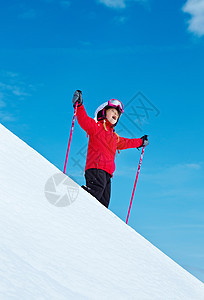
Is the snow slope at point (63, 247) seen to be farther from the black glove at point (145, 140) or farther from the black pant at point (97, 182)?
the black glove at point (145, 140)

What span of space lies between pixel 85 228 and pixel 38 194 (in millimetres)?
462

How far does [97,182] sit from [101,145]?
1.97ft

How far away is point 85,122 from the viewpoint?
17.5 feet

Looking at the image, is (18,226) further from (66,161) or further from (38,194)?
(66,161)

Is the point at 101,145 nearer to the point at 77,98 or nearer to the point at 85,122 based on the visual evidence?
the point at 85,122

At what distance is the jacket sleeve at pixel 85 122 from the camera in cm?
530

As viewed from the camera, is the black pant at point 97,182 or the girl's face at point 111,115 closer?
the black pant at point 97,182

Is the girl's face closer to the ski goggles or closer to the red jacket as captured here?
the ski goggles

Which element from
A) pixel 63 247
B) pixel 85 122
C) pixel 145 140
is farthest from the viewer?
pixel 145 140

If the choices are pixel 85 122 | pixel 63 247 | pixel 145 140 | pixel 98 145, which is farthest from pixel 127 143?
pixel 63 247

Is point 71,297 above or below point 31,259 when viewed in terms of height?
below

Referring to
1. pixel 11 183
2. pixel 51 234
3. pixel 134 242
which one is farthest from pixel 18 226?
pixel 134 242

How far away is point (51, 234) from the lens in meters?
2.22

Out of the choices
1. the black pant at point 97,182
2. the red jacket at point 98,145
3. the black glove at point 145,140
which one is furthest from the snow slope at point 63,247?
the black glove at point 145,140
